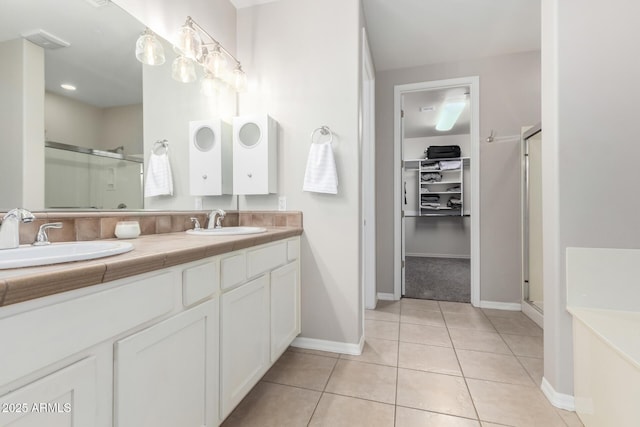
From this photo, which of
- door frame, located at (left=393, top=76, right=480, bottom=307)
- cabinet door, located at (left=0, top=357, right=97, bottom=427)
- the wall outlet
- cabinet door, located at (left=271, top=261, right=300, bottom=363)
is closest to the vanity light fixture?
the wall outlet

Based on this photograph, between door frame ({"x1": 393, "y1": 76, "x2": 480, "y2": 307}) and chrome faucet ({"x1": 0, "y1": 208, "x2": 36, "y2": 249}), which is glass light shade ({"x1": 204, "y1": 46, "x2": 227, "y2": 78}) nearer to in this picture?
chrome faucet ({"x1": 0, "y1": 208, "x2": 36, "y2": 249})

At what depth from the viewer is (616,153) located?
4.45ft

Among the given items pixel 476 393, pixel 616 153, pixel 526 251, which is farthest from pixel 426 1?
pixel 476 393

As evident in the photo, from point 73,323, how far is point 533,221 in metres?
3.23

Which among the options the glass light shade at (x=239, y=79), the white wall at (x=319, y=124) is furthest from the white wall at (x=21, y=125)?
the white wall at (x=319, y=124)

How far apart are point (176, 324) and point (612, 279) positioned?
190 cm

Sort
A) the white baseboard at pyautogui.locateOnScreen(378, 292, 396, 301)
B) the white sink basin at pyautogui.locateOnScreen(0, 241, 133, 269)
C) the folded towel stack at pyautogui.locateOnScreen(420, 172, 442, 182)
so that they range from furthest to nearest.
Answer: the folded towel stack at pyautogui.locateOnScreen(420, 172, 442, 182)
the white baseboard at pyautogui.locateOnScreen(378, 292, 396, 301)
the white sink basin at pyautogui.locateOnScreen(0, 241, 133, 269)

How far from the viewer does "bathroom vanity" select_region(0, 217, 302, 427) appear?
0.56 metres

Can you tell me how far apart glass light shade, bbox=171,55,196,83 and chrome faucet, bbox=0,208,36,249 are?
116 centimetres

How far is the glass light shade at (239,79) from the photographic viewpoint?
2.08 metres

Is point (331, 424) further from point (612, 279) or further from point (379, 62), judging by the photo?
point (379, 62)

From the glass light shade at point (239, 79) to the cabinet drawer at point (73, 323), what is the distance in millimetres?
1669

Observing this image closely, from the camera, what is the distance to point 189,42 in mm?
1729

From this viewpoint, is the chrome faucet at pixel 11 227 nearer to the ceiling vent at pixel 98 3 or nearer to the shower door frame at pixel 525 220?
the ceiling vent at pixel 98 3
